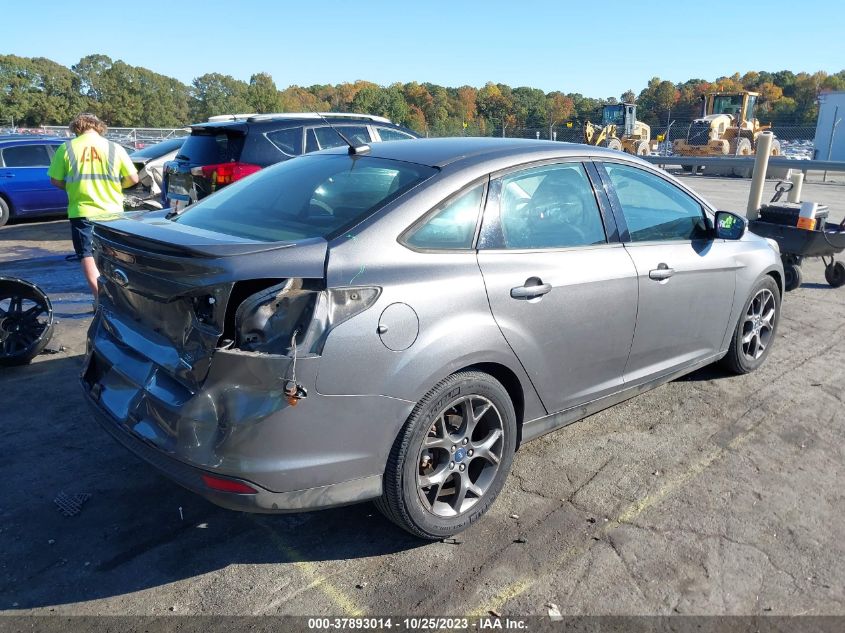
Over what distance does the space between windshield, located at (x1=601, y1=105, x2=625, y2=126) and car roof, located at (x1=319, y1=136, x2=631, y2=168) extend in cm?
3184

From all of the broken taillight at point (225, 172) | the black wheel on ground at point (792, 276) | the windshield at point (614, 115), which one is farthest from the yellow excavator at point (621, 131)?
the broken taillight at point (225, 172)

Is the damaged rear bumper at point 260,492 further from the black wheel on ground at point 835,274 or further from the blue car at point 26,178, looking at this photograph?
the blue car at point 26,178

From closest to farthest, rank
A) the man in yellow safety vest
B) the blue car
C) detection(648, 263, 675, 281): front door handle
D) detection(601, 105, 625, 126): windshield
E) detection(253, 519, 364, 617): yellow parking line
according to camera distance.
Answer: detection(253, 519, 364, 617): yellow parking line → detection(648, 263, 675, 281): front door handle → the man in yellow safety vest → the blue car → detection(601, 105, 625, 126): windshield

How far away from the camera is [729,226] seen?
436 cm

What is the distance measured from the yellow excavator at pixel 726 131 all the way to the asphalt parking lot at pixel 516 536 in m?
29.1

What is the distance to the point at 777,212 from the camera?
7.23 meters

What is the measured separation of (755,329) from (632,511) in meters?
2.42

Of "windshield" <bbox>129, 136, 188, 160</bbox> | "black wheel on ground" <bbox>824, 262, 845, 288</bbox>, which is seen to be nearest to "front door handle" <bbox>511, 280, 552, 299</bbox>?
"black wheel on ground" <bbox>824, 262, 845, 288</bbox>

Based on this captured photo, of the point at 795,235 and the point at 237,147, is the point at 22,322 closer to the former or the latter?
the point at 237,147

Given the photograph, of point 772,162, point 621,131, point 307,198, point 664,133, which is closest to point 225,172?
point 307,198

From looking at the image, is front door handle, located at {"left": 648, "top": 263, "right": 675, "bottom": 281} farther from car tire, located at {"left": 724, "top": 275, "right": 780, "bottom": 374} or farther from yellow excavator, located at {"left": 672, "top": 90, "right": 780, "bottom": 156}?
yellow excavator, located at {"left": 672, "top": 90, "right": 780, "bottom": 156}

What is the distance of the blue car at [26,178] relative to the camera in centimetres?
1238

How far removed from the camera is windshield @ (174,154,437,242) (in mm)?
2963

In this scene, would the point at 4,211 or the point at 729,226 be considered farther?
the point at 4,211
